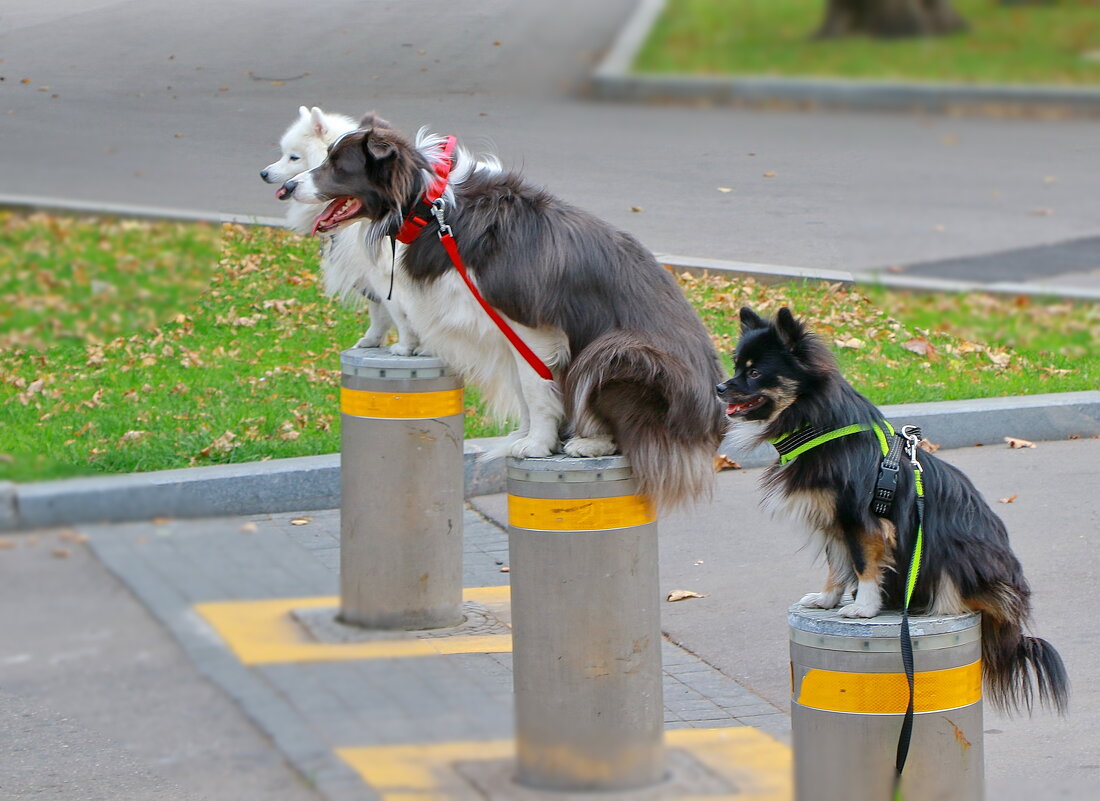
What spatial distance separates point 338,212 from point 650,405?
1.07 metres

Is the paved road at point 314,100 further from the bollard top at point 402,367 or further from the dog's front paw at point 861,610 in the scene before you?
the bollard top at point 402,367

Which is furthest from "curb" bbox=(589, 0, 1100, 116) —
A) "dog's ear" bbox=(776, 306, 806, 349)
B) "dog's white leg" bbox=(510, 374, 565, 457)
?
"dog's white leg" bbox=(510, 374, 565, 457)

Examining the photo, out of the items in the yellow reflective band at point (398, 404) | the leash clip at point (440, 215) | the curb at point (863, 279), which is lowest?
the yellow reflective band at point (398, 404)

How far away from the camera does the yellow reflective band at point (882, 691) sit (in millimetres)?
3109

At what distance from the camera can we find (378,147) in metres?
3.56

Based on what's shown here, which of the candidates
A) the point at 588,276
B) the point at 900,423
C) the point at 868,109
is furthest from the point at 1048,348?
the point at 868,109

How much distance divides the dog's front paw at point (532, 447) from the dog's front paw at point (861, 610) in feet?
3.44

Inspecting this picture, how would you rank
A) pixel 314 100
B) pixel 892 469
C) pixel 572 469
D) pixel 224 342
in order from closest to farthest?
pixel 314 100 < pixel 892 469 < pixel 572 469 < pixel 224 342

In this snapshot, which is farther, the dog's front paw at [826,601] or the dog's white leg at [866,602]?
the dog's front paw at [826,601]

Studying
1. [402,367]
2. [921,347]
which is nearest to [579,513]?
[402,367]

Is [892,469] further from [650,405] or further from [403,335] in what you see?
[403,335]

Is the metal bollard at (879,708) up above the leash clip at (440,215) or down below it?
below

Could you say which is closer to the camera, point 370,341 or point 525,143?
point 525,143

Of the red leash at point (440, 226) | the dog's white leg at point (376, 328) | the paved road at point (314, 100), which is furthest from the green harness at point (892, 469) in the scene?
the dog's white leg at point (376, 328)
